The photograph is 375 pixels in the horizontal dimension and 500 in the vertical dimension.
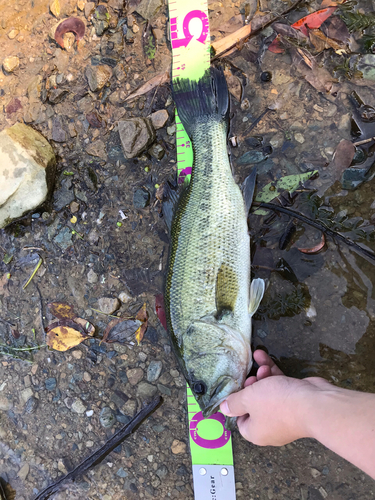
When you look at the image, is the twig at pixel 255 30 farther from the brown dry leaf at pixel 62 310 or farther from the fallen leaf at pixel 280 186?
the brown dry leaf at pixel 62 310

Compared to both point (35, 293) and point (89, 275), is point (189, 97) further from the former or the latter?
point (35, 293)

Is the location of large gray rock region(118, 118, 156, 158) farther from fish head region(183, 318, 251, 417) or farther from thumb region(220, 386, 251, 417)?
thumb region(220, 386, 251, 417)

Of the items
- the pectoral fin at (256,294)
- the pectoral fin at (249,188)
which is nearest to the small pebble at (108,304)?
the pectoral fin at (256,294)

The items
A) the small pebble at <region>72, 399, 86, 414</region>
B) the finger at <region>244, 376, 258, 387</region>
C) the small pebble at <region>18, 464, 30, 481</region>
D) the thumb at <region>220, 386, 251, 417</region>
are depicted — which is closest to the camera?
the thumb at <region>220, 386, 251, 417</region>

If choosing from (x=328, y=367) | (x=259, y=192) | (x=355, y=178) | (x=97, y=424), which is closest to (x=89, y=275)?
(x=97, y=424)

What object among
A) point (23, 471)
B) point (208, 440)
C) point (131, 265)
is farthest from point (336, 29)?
point (23, 471)

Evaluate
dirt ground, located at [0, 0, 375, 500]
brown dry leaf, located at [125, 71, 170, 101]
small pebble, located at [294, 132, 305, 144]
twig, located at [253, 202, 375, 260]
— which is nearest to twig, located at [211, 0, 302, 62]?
dirt ground, located at [0, 0, 375, 500]
